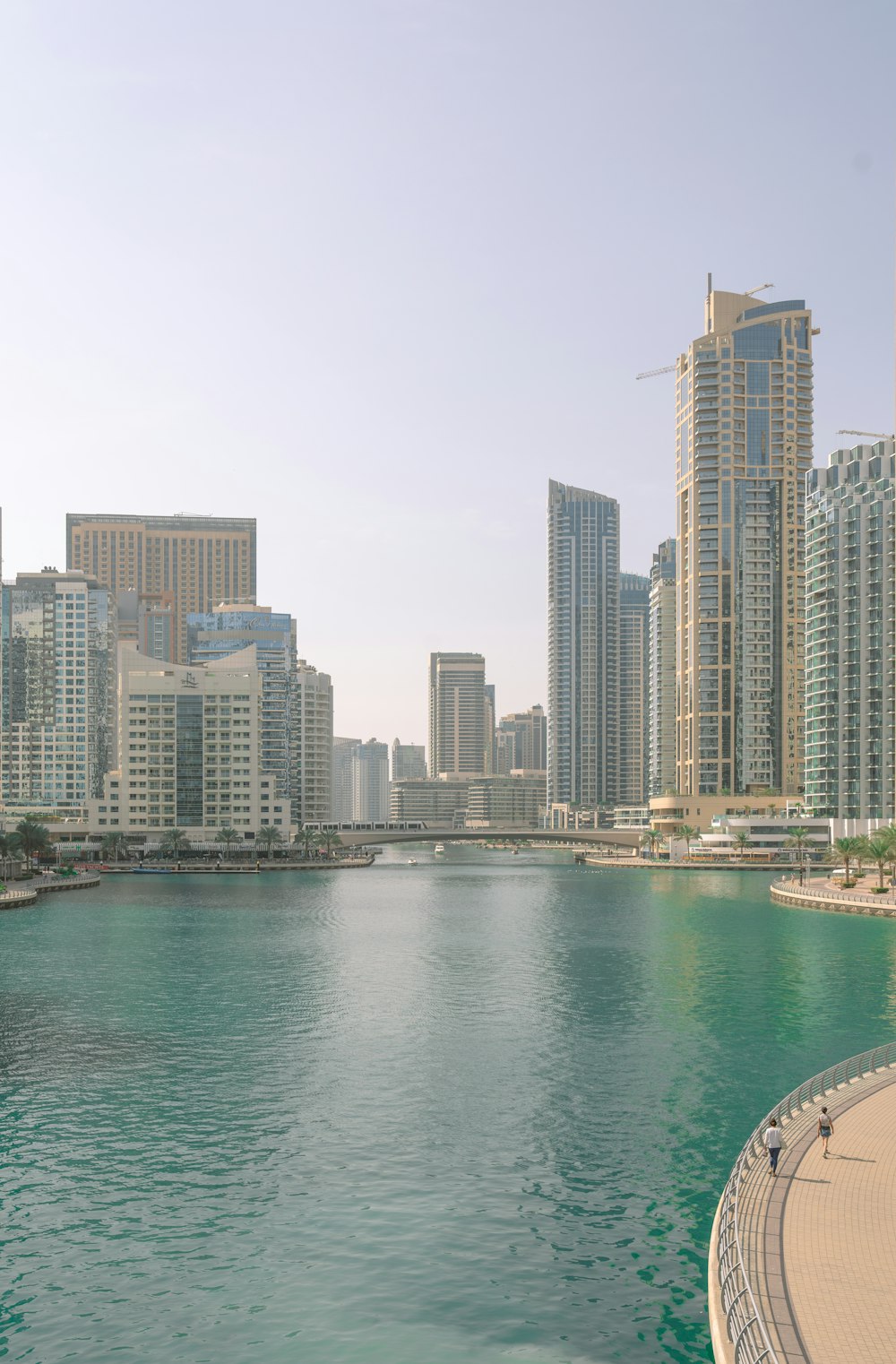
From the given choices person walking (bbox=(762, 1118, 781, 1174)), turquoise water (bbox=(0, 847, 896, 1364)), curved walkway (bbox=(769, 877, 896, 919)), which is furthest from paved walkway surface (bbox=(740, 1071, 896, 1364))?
curved walkway (bbox=(769, 877, 896, 919))

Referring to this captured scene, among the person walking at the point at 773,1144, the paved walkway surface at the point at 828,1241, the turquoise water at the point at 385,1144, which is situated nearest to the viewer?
the paved walkway surface at the point at 828,1241

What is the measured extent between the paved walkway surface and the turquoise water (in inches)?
133

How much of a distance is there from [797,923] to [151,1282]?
11613 cm

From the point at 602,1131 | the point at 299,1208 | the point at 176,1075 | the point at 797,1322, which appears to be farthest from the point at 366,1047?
the point at 797,1322

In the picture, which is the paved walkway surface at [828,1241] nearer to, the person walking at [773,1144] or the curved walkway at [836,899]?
the person walking at [773,1144]

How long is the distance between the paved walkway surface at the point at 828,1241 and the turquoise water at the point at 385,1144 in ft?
11.1

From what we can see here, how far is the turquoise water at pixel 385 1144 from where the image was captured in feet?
109

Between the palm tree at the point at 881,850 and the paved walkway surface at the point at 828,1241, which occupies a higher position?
the paved walkway surface at the point at 828,1241

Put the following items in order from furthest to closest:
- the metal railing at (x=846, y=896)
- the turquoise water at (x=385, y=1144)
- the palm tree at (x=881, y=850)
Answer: the palm tree at (x=881, y=850) < the metal railing at (x=846, y=896) < the turquoise water at (x=385, y=1144)

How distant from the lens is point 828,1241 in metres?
31.5

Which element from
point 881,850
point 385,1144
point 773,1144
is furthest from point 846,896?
point 773,1144

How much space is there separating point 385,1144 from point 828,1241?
21897 mm

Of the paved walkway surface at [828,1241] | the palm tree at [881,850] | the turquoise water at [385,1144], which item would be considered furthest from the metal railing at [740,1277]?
the palm tree at [881,850]

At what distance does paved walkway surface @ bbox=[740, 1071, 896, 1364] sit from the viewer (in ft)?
85.5
